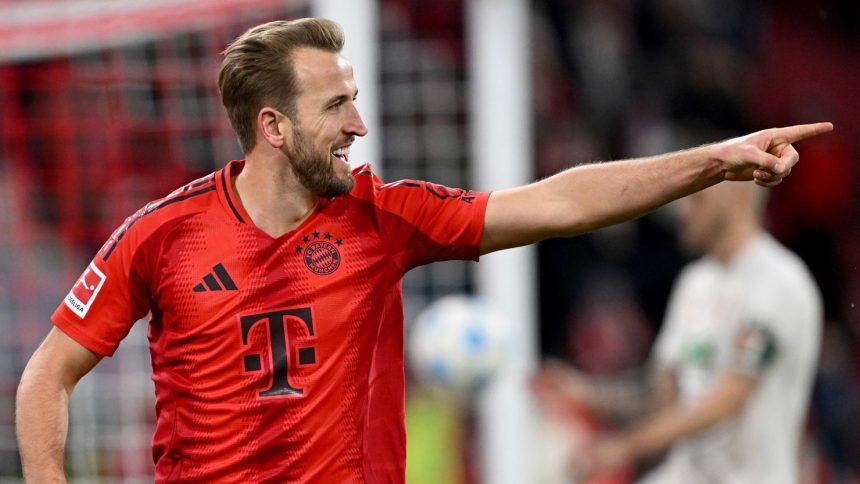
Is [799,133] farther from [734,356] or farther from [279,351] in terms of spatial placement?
[734,356]

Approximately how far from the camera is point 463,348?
6363 mm

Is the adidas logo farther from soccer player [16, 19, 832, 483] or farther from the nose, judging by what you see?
the nose

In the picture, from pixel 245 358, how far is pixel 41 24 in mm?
3415

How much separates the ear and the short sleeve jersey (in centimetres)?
271

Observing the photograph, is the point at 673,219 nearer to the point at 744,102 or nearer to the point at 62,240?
the point at 744,102

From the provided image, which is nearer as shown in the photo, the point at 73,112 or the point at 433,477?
the point at 73,112

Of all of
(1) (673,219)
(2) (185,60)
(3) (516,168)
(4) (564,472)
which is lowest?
(4) (564,472)

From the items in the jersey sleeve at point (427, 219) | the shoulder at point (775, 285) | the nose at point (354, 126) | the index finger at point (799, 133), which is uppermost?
the nose at point (354, 126)

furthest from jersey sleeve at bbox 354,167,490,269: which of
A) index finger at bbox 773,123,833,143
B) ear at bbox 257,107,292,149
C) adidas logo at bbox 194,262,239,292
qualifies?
index finger at bbox 773,123,833,143

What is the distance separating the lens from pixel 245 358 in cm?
349

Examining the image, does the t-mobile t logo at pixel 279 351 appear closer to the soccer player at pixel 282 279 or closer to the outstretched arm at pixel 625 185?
the soccer player at pixel 282 279

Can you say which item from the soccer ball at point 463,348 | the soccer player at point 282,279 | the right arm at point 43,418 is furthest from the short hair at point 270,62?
the soccer ball at point 463,348

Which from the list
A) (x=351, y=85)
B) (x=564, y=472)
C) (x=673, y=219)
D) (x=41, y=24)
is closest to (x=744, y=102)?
(x=673, y=219)

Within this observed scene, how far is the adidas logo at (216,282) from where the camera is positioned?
11.5 feet
